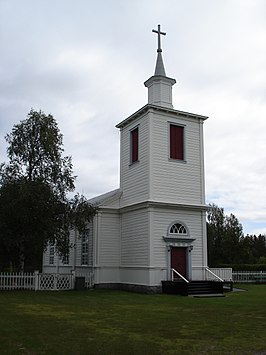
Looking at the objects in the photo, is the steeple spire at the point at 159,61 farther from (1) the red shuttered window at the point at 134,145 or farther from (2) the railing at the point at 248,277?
(2) the railing at the point at 248,277

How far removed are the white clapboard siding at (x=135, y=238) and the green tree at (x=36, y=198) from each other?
2429mm

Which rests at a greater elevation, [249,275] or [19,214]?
[19,214]

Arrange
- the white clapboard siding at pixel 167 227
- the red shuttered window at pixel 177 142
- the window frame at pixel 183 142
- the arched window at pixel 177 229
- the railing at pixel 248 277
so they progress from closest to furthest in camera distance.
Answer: the white clapboard siding at pixel 167 227, the arched window at pixel 177 229, the window frame at pixel 183 142, the red shuttered window at pixel 177 142, the railing at pixel 248 277

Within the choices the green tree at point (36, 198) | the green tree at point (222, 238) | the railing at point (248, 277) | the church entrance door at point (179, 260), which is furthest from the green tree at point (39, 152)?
the green tree at point (222, 238)

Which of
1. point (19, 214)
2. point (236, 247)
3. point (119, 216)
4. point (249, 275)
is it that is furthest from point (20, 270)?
point (236, 247)

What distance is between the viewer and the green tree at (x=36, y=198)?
72.7 ft

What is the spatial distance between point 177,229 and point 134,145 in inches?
232

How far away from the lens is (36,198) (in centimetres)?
2217

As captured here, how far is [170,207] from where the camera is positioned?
24.2 metres

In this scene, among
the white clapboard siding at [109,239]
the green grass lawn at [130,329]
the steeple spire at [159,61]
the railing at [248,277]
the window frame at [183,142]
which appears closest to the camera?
the green grass lawn at [130,329]

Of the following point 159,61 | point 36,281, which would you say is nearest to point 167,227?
point 36,281

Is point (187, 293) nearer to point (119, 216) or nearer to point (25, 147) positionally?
point (119, 216)

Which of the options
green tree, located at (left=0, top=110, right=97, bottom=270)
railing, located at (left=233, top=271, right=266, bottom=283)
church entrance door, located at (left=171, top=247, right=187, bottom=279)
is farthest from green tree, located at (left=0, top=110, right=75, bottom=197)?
railing, located at (left=233, top=271, right=266, bottom=283)

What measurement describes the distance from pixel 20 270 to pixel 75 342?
53.1 ft
